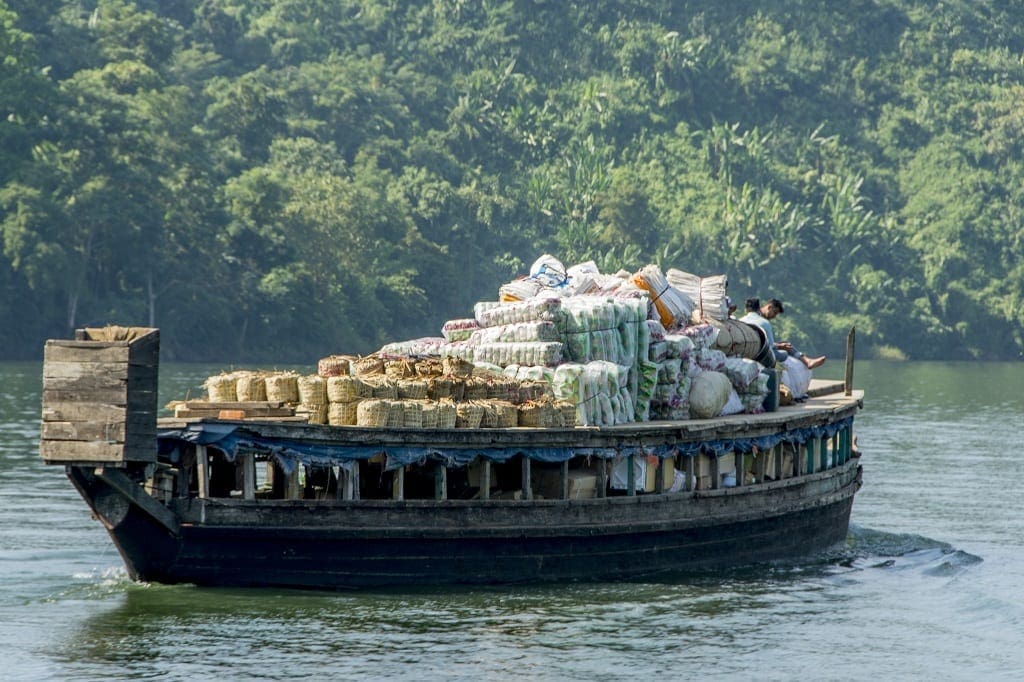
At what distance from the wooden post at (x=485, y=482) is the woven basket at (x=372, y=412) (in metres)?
1.36

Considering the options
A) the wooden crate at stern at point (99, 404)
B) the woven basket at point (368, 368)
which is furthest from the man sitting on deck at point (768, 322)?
the wooden crate at stern at point (99, 404)

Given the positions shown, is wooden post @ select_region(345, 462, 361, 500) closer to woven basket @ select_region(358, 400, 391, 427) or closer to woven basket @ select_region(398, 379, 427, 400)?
woven basket @ select_region(358, 400, 391, 427)

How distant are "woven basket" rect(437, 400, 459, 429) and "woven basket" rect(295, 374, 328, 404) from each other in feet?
3.91

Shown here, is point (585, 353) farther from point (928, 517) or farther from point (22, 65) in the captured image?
point (22, 65)

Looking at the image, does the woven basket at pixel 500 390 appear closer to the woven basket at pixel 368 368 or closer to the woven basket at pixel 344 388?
the woven basket at pixel 368 368

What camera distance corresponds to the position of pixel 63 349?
18062 millimetres

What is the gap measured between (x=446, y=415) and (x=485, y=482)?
0.94 metres

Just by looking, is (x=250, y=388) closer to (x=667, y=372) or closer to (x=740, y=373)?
(x=667, y=372)

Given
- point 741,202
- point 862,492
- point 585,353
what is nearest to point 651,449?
point 585,353

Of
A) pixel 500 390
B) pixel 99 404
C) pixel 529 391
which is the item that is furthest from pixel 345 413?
pixel 99 404

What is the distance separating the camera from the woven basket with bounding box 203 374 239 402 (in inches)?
794

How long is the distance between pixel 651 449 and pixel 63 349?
683 cm

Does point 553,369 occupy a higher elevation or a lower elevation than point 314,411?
higher

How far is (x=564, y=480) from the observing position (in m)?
20.7
